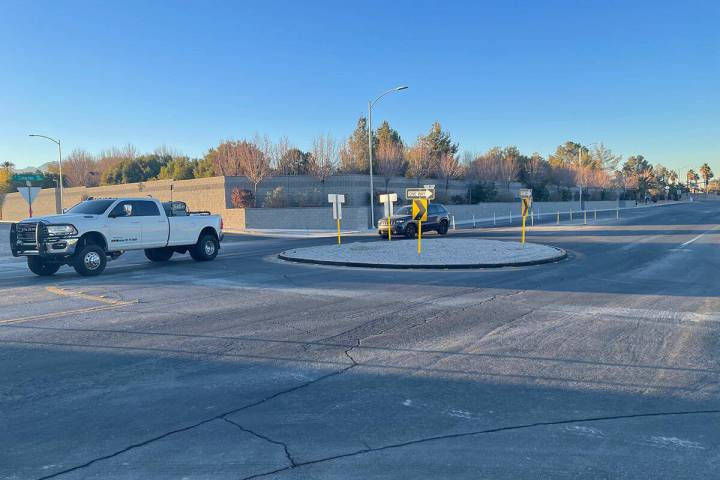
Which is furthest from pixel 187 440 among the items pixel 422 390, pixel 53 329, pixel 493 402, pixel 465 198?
pixel 465 198

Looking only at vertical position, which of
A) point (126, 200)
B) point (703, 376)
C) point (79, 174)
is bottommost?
point (703, 376)

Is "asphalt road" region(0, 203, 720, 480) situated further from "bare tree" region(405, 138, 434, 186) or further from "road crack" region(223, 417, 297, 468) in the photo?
"bare tree" region(405, 138, 434, 186)

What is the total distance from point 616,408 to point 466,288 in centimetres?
728

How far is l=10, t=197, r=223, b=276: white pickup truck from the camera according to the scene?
14875mm

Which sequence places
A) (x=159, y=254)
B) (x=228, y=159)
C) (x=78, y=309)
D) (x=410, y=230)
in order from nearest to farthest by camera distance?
(x=78, y=309), (x=159, y=254), (x=410, y=230), (x=228, y=159)

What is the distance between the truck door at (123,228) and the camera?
53.5 feet

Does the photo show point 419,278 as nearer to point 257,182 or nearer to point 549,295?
point 549,295

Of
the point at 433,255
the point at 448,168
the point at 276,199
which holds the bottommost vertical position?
the point at 433,255

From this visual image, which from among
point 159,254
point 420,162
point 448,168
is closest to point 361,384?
point 159,254

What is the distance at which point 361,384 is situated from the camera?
6.00 metres

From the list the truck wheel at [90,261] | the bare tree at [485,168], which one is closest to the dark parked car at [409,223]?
the truck wheel at [90,261]

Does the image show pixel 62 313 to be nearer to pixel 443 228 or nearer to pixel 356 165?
pixel 443 228

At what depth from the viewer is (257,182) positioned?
43438 mm

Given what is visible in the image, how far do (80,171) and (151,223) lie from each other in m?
58.4
